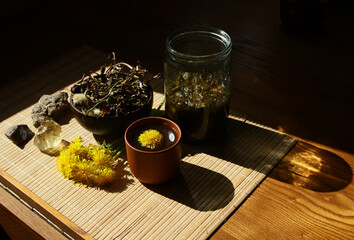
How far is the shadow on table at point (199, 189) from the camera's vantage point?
91 cm

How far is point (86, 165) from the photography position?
938 mm

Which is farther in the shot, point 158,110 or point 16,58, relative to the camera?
point 16,58

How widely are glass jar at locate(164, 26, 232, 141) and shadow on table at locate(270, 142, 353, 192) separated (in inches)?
7.2

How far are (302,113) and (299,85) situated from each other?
14 centimetres

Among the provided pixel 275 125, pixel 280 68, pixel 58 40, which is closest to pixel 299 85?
pixel 280 68

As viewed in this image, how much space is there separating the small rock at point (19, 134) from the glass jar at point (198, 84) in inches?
14.5

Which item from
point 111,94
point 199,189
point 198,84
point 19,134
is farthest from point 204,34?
point 19,134

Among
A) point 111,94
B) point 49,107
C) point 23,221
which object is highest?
point 111,94

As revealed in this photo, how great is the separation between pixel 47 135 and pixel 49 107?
0.43 feet

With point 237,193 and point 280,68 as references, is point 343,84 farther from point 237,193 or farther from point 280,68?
point 237,193

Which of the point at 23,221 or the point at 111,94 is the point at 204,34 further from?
the point at 23,221

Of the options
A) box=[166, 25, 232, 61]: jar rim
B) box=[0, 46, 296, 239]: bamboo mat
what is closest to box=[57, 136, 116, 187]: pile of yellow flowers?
box=[0, 46, 296, 239]: bamboo mat

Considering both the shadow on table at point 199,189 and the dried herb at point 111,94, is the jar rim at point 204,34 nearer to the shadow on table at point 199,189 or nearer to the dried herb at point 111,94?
the dried herb at point 111,94

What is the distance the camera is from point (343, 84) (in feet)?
4.17
